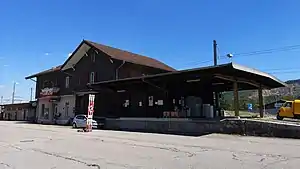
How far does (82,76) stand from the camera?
42.6 m

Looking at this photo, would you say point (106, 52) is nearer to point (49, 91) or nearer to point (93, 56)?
point (93, 56)

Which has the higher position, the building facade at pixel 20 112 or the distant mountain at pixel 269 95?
the distant mountain at pixel 269 95

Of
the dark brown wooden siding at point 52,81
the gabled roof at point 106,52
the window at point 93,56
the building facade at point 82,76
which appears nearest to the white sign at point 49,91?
the building facade at point 82,76

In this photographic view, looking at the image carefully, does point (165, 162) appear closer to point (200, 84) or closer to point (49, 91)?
point (200, 84)

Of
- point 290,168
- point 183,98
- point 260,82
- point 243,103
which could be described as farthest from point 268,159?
point 243,103

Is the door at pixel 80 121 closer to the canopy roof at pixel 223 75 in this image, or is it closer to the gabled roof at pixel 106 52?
the canopy roof at pixel 223 75

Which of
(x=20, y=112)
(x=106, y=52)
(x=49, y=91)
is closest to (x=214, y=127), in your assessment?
(x=106, y=52)

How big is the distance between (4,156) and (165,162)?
5.73 meters

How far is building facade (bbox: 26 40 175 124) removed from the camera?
37.4 metres

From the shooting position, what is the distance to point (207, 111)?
30984mm

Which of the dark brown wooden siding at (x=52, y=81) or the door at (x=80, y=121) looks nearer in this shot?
the door at (x=80, y=121)

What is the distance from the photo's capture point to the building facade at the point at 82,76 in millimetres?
37438

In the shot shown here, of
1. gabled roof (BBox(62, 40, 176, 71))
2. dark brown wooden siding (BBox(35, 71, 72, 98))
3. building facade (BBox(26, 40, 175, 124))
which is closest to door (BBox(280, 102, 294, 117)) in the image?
building facade (BBox(26, 40, 175, 124))

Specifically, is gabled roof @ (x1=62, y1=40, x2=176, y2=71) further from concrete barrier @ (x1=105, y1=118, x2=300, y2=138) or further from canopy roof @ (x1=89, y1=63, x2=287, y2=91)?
concrete barrier @ (x1=105, y1=118, x2=300, y2=138)
